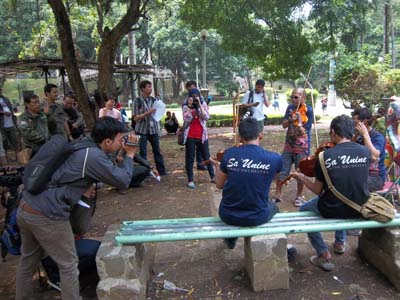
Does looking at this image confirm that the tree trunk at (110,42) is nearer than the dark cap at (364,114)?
No

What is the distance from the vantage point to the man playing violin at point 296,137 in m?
5.38

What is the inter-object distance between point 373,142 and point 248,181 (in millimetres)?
1873

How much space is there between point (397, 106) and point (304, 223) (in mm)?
2247

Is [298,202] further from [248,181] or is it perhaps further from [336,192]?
[248,181]

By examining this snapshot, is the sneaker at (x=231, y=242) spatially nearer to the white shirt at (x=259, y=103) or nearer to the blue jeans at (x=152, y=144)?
the blue jeans at (x=152, y=144)

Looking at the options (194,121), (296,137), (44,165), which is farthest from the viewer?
(194,121)

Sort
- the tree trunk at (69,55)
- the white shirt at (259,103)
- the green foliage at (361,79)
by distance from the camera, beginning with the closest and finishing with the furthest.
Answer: the white shirt at (259,103), the tree trunk at (69,55), the green foliage at (361,79)

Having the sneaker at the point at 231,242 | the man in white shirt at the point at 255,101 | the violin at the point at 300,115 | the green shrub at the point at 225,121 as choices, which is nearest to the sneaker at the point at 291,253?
the sneaker at the point at 231,242

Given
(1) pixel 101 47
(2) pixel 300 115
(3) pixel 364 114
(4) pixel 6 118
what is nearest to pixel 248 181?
(3) pixel 364 114

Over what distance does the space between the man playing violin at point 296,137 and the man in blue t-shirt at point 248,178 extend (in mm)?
2140

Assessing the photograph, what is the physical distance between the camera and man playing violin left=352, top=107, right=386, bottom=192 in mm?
4023

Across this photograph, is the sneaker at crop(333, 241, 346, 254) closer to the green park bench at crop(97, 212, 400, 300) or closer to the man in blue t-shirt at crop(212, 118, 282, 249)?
the green park bench at crop(97, 212, 400, 300)

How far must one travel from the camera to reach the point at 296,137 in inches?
211

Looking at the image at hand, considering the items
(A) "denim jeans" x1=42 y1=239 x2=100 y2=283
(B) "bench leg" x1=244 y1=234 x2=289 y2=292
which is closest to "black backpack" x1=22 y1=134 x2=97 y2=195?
(A) "denim jeans" x1=42 y1=239 x2=100 y2=283
